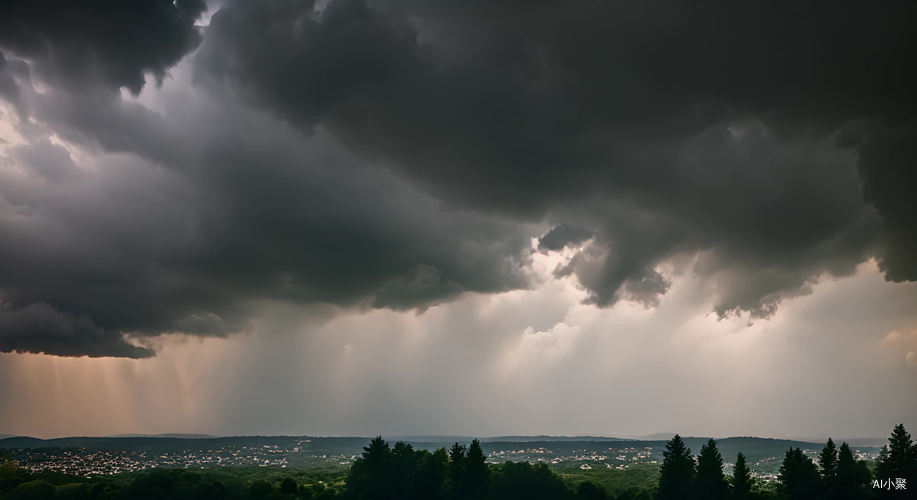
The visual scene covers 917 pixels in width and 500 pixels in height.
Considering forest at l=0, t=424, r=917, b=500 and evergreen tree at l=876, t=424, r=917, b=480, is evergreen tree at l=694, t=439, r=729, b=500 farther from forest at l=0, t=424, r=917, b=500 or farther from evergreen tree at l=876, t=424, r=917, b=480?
evergreen tree at l=876, t=424, r=917, b=480

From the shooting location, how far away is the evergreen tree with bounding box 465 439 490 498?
115 m

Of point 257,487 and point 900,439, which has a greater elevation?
point 900,439

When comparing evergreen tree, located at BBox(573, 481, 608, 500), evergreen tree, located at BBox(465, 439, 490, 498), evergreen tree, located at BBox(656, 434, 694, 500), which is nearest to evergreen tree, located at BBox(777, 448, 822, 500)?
evergreen tree, located at BBox(656, 434, 694, 500)

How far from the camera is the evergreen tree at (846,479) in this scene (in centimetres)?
11294

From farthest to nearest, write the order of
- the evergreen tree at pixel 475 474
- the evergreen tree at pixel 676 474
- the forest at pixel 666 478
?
the evergreen tree at pixel 475 474
the forest at pixel 666 478
the evergreen tree at pixel 676 474

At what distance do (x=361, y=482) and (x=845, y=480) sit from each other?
315 feet

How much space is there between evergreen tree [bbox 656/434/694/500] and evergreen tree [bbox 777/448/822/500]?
61.9 feet

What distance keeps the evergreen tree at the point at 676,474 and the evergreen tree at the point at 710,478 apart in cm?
161

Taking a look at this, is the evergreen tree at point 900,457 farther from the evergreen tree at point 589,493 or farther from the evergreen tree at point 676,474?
the evergreen tree at point 589,493

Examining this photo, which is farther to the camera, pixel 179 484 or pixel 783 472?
pixel 179 484

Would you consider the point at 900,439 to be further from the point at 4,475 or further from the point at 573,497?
the point at 4,475

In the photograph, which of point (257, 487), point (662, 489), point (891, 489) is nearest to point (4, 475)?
point (257, 487)

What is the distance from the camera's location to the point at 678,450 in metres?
114

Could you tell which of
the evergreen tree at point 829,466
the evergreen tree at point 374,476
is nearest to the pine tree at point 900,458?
the evergreen tree at point 829,466
